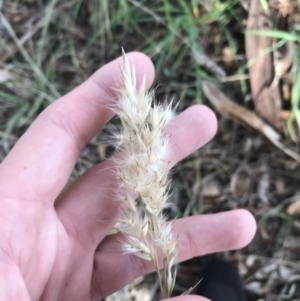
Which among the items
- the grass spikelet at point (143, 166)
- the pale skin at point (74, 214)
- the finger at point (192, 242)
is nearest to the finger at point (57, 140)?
the pale skin at point (74, 214)

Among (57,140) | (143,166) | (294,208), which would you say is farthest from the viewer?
(294,208)

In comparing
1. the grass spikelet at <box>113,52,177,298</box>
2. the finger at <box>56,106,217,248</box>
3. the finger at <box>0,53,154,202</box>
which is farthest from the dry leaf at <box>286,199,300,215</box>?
the finger at <box>0,53,154,202</box>

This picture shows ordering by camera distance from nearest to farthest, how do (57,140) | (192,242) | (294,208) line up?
(57,140) → (192,242) → (294,208)

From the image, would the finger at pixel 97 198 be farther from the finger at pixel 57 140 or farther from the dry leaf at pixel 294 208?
the dry leaf at pixel 294 208

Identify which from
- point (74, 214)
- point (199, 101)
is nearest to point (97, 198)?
point (74, 214)

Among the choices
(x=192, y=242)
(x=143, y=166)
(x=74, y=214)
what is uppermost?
(x=143, y=166)

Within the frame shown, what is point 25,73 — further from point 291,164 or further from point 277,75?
point 291,164

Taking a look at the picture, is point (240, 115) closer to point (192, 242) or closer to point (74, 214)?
point (192, 242)
